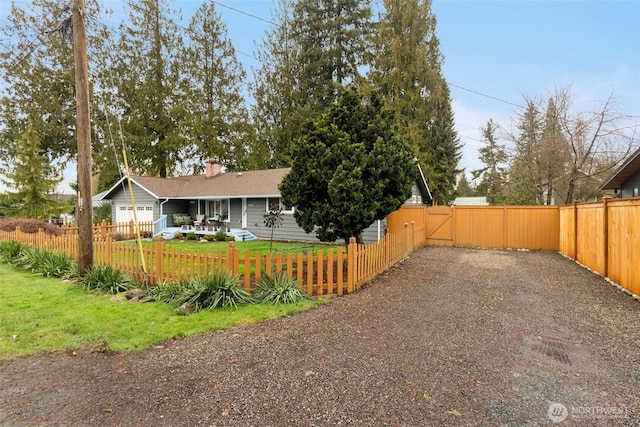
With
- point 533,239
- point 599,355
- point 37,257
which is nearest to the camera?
point 599,355

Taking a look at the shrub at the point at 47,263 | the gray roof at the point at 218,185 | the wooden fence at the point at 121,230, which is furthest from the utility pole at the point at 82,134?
the wooden fence at the point at 121,230

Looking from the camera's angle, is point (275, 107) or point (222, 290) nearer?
point (222, 290)

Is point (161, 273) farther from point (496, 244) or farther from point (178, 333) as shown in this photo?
point (496, 244)

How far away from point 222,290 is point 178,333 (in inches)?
52.9

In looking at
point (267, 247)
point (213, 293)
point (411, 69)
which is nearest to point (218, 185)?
point (267, 247)

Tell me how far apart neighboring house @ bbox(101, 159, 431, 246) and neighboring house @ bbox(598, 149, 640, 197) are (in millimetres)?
7534

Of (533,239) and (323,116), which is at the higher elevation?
(323,116)

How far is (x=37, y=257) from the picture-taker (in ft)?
30.5

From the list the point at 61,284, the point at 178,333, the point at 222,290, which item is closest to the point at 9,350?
the point at 178,333

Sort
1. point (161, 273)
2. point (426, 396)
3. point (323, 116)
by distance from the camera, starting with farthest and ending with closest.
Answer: point (323, 116) < point (161, 273) < point (426, 396)

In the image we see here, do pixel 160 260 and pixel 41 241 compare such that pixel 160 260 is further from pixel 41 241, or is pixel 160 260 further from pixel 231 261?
pixel 41 241

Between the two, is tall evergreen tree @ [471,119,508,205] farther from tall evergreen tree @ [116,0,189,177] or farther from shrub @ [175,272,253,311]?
shrub @ [175,272,253,311]

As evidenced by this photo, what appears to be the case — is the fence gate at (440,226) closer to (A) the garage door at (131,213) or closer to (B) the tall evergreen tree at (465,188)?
(A) the garage door at (131,213)

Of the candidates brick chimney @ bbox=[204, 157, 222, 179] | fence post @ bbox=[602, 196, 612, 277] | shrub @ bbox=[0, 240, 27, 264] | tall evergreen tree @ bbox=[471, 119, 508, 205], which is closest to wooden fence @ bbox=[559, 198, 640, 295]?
fence post @ bbox=[602, 196, 612, 277]
